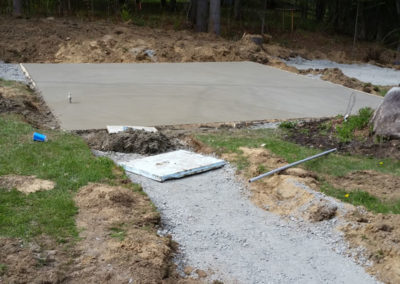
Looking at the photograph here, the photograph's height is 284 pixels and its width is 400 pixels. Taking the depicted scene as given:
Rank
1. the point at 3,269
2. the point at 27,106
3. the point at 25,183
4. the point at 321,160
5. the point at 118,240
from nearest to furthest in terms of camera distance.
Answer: the point at 3,269 < the point at 118,240 < the point at 25,183 < the point at 321,160 < the point at 27,106

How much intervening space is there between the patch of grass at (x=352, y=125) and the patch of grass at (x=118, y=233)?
3.55m

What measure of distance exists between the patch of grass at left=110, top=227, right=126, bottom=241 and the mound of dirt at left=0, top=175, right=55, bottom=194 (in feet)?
3.04

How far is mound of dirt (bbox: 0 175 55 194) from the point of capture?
13.5ft

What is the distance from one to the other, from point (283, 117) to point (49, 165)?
149 inches

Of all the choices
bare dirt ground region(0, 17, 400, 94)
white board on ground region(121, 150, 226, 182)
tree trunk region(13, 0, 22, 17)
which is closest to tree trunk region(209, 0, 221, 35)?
bare dirt ground region(0, 17, 400, 94)

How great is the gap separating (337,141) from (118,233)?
3.52 m

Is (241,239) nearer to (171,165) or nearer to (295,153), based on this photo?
(171,165)

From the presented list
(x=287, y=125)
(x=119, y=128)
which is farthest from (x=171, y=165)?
(x=287, y=125)

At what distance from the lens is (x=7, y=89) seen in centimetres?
784

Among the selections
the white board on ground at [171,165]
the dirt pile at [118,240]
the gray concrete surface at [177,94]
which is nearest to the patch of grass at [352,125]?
the gray concrete surface at [177,94]

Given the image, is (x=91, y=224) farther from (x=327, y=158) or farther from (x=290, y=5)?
(x=290, y=5)

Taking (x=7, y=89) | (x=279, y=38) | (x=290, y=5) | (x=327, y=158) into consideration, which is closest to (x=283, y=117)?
(x=327, y=158)

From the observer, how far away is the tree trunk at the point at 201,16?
57.4 feet

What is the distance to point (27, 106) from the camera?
7.07 meters
